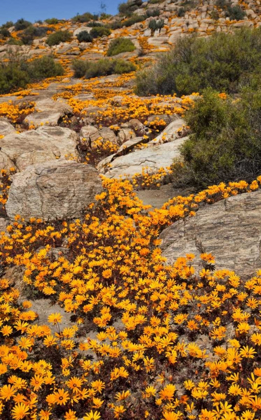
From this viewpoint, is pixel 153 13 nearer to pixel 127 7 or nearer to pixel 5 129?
pixel 127 7

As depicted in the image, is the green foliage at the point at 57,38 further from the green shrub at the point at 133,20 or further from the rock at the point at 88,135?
the rock at the point at 88,135

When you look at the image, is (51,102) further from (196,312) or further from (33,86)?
(196,312)

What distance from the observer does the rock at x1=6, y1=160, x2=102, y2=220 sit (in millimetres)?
7258

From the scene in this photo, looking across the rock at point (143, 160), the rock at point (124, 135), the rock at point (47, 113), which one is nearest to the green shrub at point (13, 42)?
the rock at point (47, 113)

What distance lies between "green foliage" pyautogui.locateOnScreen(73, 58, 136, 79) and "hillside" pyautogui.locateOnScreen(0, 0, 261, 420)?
1706 cm

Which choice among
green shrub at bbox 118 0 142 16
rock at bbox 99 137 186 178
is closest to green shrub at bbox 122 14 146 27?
green shrub at bbox 118 0 142 16

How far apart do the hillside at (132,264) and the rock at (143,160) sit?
60 mm

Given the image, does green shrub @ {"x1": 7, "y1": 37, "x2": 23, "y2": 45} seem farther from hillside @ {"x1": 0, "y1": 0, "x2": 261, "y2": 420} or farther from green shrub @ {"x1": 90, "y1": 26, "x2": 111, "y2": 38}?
hillside @ {"x1": 0, "y1": 0, "x2": 261, "y2": 420}

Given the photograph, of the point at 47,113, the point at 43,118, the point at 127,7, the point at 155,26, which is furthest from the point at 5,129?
the point at 127,7

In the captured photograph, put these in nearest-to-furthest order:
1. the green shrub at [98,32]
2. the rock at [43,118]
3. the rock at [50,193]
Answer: the rock at [50,193]
the rock at [43,118]
the green shrub at [98,32]

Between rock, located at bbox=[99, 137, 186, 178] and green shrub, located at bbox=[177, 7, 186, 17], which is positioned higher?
green shrub, located at bbox=[177, 7, 186, 17]

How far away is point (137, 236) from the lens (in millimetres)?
6090

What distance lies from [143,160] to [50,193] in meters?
4.19

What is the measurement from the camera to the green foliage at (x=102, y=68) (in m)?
29.7
